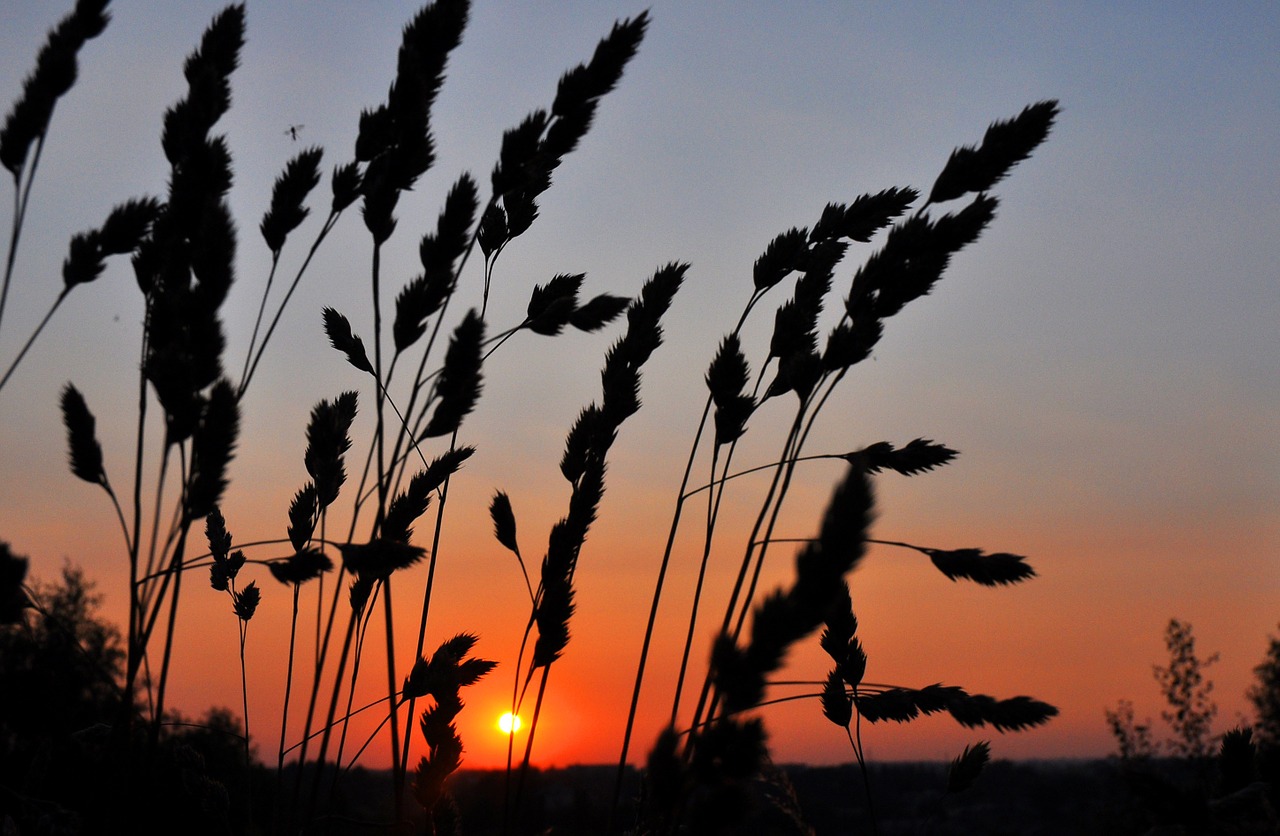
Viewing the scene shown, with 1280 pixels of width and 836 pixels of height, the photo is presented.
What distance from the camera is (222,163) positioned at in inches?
66.7

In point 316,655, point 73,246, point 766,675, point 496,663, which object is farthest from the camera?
point 496,663

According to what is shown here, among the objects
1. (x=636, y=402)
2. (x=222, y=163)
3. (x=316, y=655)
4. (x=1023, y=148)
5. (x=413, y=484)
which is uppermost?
(x=1023, y=148)

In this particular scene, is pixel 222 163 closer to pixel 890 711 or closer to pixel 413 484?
pixel 413 484

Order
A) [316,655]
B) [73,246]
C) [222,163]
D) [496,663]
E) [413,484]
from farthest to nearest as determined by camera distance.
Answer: [496,663] < [413,484] < [316,655] < [73,246] < [222,163]

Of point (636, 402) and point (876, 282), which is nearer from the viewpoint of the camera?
point (876, 282)

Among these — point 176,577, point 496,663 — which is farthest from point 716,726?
point 496,663

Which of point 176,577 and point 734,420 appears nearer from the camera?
point 176,577

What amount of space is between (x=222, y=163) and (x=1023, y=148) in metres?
1.56

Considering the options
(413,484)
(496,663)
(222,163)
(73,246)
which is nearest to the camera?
(222,163)

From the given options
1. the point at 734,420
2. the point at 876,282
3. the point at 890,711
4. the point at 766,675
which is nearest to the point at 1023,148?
the point at 876,282

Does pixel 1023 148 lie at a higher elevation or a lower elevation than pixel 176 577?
higher

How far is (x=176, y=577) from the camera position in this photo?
5.61 ft

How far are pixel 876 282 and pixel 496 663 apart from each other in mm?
1253

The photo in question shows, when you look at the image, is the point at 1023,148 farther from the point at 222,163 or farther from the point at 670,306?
the point at 222,163
